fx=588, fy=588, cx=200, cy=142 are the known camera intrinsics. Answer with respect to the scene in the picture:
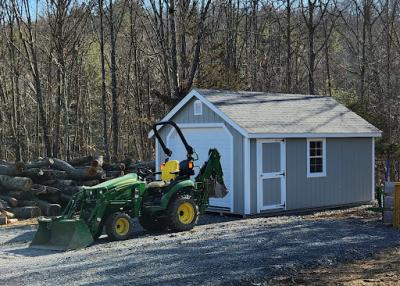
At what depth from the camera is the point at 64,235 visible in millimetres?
11453

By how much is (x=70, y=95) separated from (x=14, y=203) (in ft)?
57.3

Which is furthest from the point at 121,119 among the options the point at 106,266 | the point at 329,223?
the point at 106,266

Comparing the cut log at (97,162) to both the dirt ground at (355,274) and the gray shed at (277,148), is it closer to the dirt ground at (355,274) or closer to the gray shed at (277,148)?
the gray shed at (277,148)

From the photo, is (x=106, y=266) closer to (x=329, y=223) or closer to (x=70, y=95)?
(x=329, y=223)

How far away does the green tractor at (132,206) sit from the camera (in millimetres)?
11484

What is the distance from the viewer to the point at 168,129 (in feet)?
57.9

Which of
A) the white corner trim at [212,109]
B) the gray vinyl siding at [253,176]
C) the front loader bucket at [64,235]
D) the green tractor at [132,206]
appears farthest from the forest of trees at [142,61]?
the front loader bucket at [64,235]

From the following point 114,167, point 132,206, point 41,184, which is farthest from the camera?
point 114,167

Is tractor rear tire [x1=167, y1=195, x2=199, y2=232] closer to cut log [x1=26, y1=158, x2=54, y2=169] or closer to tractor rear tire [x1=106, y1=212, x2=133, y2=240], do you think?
tractor rear tire [x1=106, y1=212, x2=133, y2=240]

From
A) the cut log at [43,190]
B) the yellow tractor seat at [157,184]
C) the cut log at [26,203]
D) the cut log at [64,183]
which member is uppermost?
the yellow tractor seat at [157,184]

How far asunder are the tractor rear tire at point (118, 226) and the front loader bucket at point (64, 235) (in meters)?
0.51

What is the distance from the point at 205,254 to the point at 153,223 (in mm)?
3855

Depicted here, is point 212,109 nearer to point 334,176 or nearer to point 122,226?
point 334,176

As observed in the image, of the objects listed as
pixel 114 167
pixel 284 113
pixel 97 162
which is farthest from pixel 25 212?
pixel 284 113
